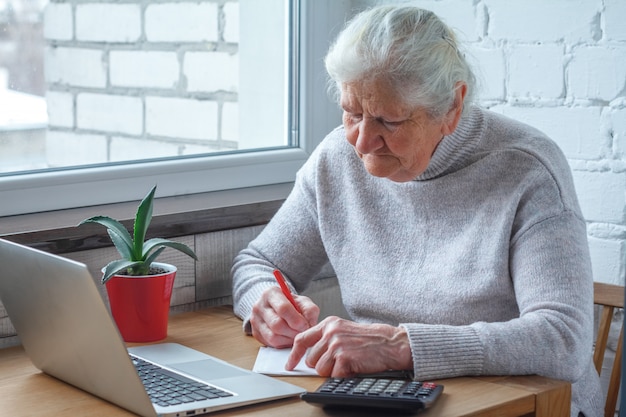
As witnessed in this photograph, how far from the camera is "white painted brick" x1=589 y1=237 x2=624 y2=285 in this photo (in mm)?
1864

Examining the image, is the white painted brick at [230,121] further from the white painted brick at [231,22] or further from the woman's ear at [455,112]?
the woman's ear at [455,112]

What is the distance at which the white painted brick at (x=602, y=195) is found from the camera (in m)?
1.84

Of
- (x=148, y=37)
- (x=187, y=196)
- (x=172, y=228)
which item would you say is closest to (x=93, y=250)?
(x=172, y=228)

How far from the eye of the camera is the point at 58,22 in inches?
74.5

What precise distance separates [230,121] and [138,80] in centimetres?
27

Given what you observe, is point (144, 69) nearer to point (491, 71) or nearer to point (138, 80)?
point (138, 80)

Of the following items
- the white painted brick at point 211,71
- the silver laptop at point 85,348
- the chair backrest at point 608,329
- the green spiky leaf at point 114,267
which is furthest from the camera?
the white painted brick at point 211,71

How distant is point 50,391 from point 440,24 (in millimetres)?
863

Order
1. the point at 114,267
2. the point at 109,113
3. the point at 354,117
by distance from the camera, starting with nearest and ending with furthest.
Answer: the point at 114,267
the point at 354,117
the point at 109,113

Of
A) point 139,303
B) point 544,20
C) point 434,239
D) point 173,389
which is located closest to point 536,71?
point 544,20

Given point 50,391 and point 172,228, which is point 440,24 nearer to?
point 172,228

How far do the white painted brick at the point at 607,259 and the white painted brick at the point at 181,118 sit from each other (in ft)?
2.86

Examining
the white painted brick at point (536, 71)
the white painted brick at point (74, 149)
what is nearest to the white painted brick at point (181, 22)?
the white painted brick at point (74, 149)

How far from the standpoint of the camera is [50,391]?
4.58 ft
